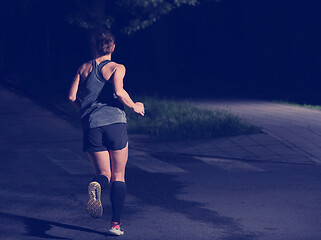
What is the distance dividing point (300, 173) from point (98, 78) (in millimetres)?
4469

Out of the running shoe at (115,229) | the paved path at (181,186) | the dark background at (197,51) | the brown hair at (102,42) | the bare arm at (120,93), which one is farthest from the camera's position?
the dark background at (197,51)

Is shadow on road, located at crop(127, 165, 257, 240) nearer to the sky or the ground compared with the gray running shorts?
nearer to the ground

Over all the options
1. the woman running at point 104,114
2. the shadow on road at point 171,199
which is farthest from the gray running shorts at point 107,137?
the shadow on road at point 171,199

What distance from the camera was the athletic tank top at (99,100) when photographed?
6.43 meters

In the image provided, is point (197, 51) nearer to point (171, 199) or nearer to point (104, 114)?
point (171, 199)

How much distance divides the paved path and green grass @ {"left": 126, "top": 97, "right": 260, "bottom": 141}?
41 centimetres

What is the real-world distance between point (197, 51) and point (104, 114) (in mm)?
22608

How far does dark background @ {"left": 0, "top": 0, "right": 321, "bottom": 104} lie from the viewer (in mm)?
23094

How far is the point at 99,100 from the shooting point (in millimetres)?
6465

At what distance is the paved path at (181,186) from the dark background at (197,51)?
274 inches

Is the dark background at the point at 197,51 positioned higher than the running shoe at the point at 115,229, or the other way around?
the dark background at the point at 197,51

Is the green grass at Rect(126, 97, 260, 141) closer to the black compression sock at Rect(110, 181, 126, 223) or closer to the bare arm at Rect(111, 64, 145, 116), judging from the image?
the black compression sock at Rect(110, 181, 126, 223)

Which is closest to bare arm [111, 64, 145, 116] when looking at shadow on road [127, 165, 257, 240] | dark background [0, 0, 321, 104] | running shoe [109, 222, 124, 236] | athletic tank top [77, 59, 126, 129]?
athletic tank top [77, 59, 126, 129]

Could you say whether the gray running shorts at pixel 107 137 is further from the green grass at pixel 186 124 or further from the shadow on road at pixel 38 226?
the green grass at pixel 186 124
